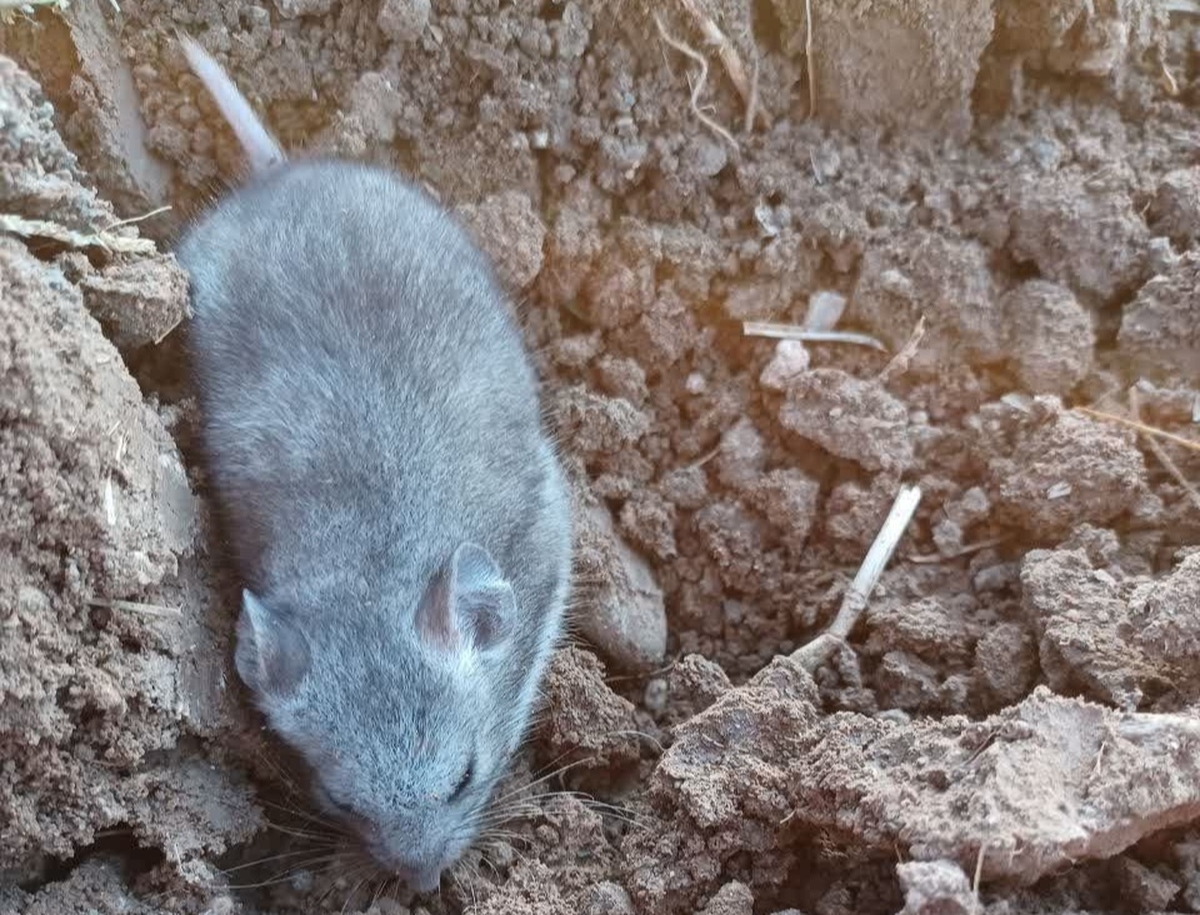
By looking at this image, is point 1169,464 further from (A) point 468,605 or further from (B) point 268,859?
(B) point 268,859

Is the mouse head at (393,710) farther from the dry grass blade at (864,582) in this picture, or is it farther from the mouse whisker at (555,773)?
the dry grass blade at (864,582)

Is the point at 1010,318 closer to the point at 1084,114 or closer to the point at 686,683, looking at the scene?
the point at 1084,114

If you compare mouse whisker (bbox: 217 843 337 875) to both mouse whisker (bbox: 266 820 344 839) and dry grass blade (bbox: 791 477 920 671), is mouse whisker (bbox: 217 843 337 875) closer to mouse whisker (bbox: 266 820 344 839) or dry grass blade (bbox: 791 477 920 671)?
mouse whisker (bbox: 266 820 344 839)

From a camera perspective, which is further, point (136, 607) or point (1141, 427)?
point (1141, 427)

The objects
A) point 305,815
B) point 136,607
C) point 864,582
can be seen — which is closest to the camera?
point 136,607

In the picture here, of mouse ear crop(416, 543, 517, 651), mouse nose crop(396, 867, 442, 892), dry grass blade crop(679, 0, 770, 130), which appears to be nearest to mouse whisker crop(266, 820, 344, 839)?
mouse nose crop(396, 867, 442, 892)

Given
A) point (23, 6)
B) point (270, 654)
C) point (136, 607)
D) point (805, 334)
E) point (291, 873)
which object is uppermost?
point (23, 6)

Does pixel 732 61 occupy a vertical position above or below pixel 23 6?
below

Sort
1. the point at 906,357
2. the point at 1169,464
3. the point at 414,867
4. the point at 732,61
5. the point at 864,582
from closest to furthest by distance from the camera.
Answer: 1. the point at 414,867
2. the point at 1169,464
3. the point at 864,582
4. the point at 906,357
5. the point at 732,61

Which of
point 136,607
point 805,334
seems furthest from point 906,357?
point 136,607
